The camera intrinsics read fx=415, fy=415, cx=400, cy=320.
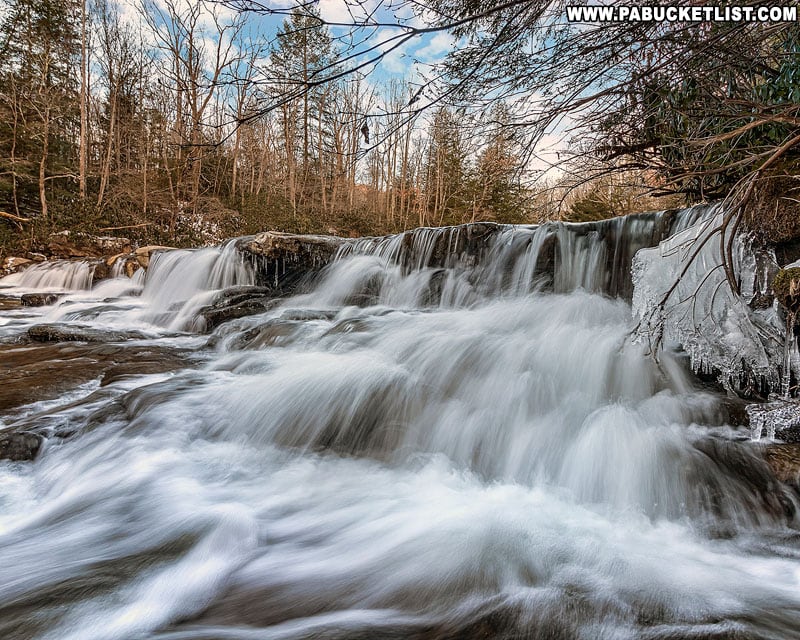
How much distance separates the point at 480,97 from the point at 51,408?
4.14m

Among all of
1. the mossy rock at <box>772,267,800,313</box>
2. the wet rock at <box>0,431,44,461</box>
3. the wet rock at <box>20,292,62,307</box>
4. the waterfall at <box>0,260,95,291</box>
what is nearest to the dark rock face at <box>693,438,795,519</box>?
the mossy rock at <box>772,267,800,313</box>

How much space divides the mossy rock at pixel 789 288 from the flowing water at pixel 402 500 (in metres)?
0.81

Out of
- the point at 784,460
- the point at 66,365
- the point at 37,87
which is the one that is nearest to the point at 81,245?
the point at 37,87

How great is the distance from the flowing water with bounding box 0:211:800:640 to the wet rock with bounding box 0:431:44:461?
0.22 ft

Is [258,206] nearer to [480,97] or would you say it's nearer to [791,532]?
[480,97]

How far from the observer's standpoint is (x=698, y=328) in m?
3.01

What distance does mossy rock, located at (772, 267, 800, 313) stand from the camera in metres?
2.40

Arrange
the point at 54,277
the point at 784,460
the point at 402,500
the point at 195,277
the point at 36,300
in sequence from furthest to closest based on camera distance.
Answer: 1. the point at 54,277
2. the point at 195,277
3. the point at 36,300
4. the point at 402,500
5. the point at 784,460

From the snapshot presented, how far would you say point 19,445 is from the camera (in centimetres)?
282

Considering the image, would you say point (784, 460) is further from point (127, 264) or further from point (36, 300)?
point (127, 264)

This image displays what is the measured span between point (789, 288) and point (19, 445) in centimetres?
498

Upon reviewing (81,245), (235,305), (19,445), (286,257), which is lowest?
(19,445)

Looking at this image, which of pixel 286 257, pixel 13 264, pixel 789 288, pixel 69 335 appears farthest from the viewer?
pixel 13 264

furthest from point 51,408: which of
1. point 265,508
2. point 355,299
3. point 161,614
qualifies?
point 355,299
